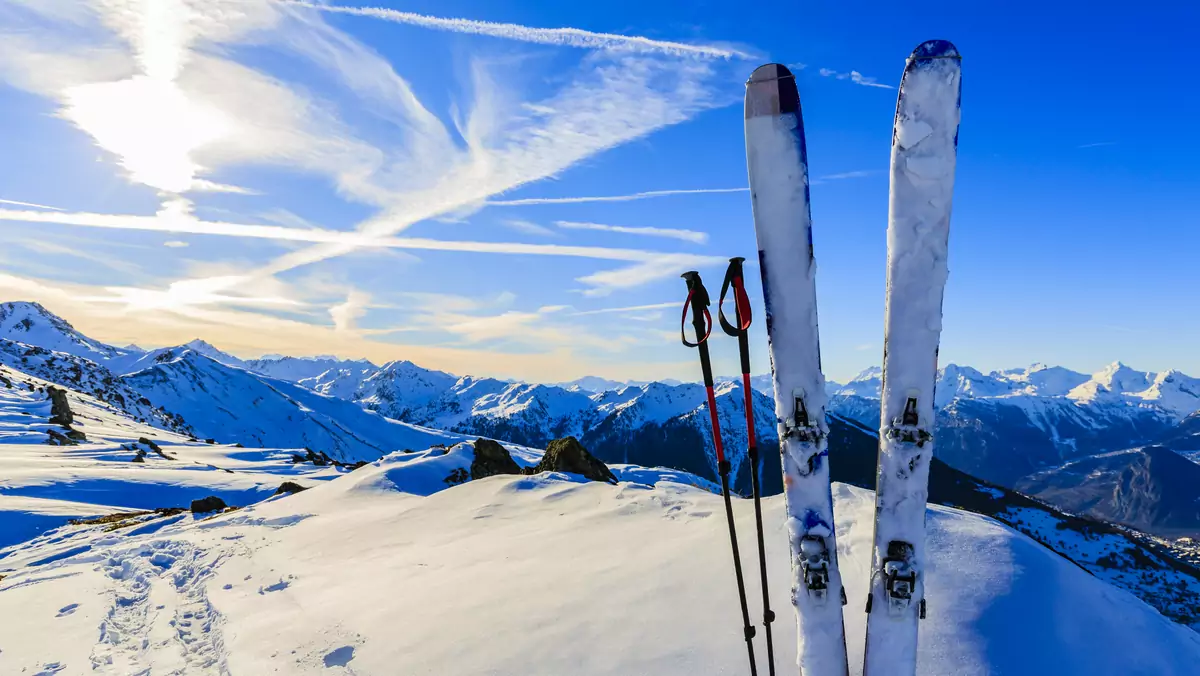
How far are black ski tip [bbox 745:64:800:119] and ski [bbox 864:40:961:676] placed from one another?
84cm

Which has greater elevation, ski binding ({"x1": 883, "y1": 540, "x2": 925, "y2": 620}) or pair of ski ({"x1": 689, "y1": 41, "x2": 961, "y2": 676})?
pair of ski ({"x1": 689, "y1": 41, "x2": 961, "y2": 676})

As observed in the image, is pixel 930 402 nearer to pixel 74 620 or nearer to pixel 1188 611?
pixel 74 620

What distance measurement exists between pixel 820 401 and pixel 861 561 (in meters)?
2.48

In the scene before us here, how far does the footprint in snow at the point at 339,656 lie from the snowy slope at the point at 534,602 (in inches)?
0.9

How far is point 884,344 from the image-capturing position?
15.3ft

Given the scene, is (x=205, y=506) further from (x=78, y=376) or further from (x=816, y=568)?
(x=78, y=376)

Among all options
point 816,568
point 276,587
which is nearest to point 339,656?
point 276,587

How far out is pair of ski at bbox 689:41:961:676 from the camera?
4496 millimetres

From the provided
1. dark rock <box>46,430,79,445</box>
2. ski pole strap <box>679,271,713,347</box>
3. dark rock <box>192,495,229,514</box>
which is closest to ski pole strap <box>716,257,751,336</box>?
ski pole strap <box>679,271,713,347</box>

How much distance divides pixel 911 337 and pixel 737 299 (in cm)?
146

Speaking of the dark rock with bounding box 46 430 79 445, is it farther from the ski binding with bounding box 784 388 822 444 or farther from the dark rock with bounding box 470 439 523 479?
the ski binding with bounding box 784 388 822 444

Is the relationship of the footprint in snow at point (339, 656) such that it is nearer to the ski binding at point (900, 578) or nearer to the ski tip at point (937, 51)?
the ski binding at point (900, 578)

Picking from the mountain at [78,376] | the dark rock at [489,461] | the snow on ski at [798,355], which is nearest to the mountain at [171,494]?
the snow on ski at [798,355]

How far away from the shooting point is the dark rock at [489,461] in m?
25.8
